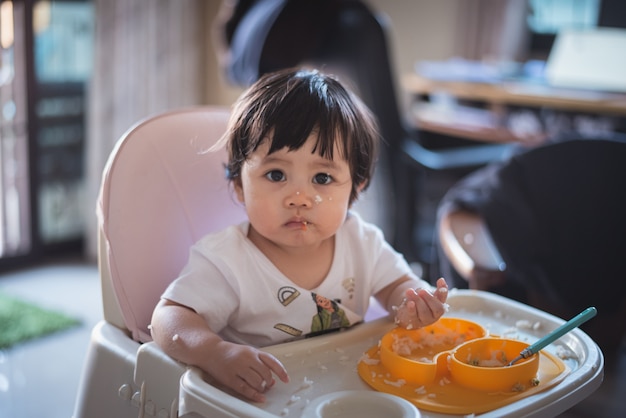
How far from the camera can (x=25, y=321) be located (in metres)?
2.48

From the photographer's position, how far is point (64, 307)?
267 cm

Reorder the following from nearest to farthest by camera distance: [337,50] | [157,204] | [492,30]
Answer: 1. [157,204]
2. [337,50]
3. [492,30]

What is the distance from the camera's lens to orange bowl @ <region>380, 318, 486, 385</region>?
981mm

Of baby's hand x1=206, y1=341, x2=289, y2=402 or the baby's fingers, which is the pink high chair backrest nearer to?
baby's hand x1=206, y1=341, x2=289, y2=402

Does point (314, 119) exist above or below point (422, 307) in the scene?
above

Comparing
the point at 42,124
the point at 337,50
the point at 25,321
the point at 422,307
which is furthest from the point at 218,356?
Answer: the point at 42,124

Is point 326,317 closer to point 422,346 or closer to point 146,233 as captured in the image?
point 422,346

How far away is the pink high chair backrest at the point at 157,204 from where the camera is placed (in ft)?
3.90

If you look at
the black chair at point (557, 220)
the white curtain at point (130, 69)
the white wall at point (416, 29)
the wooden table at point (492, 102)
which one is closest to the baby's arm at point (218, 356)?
the black chair at point (557, 220)

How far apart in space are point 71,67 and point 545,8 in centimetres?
214

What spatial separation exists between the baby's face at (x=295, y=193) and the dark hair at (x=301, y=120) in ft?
0.05

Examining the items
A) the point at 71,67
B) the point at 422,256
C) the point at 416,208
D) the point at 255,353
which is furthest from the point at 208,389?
the point at 71,67

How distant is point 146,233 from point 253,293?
0.72 ft

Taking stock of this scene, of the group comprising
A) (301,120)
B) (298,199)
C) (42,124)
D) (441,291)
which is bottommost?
(42,124)
